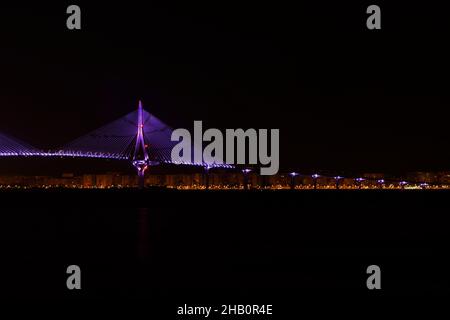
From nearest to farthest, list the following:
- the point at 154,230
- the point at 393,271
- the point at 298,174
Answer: the point at 393,271
the point at 154,230
the point at 298,174

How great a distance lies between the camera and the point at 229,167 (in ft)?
148

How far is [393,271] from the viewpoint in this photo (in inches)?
343

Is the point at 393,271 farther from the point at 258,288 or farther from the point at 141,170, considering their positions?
the point at 141,170

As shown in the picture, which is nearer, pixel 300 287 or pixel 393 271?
pixel 300 287

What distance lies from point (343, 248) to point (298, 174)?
1642 inches

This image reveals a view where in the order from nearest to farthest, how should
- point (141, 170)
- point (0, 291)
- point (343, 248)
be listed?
point (0, 291)
point (343, 248)
point (141, 170)

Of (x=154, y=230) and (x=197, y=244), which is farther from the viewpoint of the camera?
(x=154, y=230)

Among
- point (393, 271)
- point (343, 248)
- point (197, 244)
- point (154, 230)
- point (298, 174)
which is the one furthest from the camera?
point (298, 174)

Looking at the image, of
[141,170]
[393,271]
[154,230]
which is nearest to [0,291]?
[393,271]
